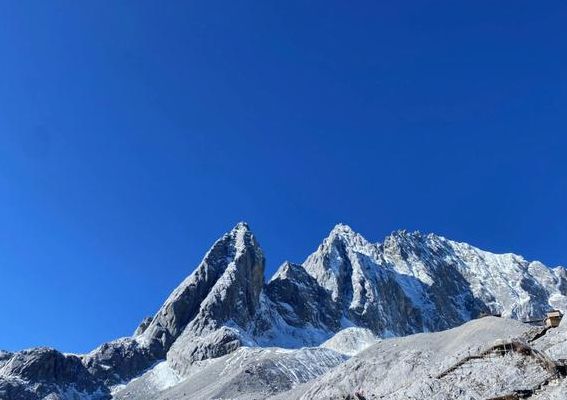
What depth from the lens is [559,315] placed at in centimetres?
4500

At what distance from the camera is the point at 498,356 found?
33969 mm

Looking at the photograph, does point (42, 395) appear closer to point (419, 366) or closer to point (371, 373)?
point (371, 373)

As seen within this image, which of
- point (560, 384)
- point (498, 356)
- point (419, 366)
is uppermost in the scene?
point (419, 366)

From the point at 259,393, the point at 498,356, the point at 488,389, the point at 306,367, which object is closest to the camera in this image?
the point at 488,389

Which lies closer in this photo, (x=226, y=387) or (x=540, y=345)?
(x=540, y=345)

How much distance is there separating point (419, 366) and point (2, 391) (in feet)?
467

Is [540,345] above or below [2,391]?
below

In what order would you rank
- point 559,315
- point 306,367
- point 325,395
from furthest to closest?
point 306,367, point 325,395, point 559,315

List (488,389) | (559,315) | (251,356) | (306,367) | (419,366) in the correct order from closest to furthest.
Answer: (488,389) < (559,315) < (419,366) < (306,367) < (251,356)

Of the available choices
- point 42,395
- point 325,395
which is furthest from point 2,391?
point 325,395

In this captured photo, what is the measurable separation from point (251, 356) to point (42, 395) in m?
64.8

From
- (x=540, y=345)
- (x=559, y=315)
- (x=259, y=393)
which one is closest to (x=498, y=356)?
(x=540, y=345)

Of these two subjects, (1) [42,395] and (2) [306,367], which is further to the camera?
(1) [42,395]

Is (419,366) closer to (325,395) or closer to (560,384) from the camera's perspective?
(325,395)
